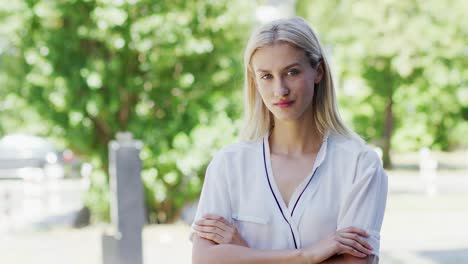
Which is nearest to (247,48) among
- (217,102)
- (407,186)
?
(217,102)

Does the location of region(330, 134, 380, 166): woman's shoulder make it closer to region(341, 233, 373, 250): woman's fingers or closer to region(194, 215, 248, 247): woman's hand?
region(341, 233, 373, 250): woman's fingers

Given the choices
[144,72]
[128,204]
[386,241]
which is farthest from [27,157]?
[128,204]

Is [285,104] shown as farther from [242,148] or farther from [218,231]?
[218,231]

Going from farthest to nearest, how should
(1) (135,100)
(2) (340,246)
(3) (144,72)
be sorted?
(1) (135,100), (3) (144,72), (2) (340,246)

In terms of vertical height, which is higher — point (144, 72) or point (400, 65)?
point (400, 65)

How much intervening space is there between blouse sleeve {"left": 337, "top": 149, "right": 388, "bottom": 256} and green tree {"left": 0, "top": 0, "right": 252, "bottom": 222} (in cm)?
771

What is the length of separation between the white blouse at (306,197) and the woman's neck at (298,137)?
4 centimetres

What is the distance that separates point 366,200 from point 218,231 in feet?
1.40

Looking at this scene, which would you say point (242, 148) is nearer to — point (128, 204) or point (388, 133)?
point (128, 204)

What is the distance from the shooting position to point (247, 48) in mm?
2084

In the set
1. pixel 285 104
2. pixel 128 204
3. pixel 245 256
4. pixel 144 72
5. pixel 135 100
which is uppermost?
pixel 144 72

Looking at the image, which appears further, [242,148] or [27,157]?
[27,157]

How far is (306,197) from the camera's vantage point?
1.98 metres

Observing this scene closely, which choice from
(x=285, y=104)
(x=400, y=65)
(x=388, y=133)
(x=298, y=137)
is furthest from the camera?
(x=388, y=133)
